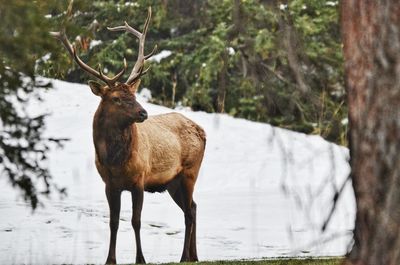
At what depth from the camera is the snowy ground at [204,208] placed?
12312mm

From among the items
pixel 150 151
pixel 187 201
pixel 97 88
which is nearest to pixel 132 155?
pixel 150 151

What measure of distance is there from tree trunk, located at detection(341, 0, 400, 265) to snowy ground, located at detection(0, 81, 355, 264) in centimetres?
371

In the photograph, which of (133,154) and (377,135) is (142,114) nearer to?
(133,154)

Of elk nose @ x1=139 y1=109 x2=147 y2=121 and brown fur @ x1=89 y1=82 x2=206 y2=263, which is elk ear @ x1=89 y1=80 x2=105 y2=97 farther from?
elk nose @ x1=139 y1=109 x2=147 y2=121

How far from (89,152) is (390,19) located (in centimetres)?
1292

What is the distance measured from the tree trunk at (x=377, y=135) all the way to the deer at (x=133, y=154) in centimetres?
558

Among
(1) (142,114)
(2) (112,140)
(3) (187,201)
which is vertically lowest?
(3) (187,201)

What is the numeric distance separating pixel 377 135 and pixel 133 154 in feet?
19.9

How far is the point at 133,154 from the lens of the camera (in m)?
10.9

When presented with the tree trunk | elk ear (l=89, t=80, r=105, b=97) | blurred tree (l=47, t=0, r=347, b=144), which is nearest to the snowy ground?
blurred tree (l=47, t=0, r=347, b=144)

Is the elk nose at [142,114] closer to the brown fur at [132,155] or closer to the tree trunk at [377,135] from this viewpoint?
the brown fur at [132,155]

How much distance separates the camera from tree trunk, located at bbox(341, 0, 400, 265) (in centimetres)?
507

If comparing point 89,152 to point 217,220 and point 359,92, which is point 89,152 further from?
point 359,92

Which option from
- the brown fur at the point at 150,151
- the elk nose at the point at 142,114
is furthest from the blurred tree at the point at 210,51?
the elk nose at the point at 142,114
